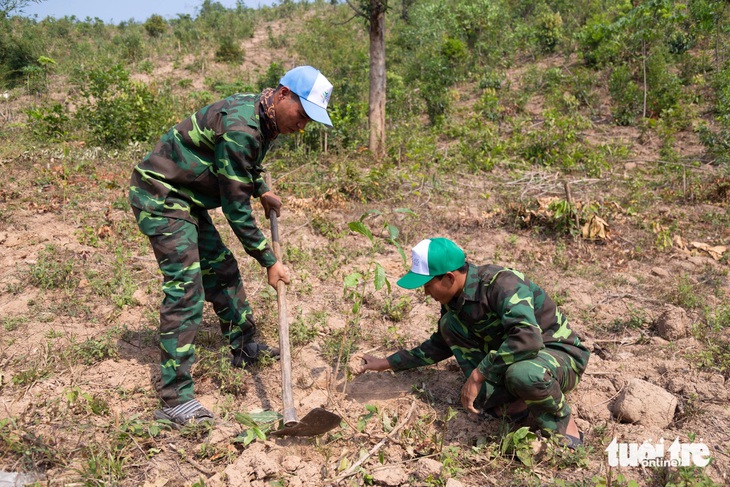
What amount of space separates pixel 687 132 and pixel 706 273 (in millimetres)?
4561

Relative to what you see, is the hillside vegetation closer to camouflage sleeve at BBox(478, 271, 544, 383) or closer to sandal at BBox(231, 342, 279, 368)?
sandal at BBox(231, 342, 279, 368)

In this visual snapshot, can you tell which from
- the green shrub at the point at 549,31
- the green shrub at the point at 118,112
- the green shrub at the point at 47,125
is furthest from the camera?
the green shrub at the point at 549,31

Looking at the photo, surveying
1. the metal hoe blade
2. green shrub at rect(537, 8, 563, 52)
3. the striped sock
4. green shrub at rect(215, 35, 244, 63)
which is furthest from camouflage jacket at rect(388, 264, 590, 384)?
green shrub at rect(215, 35, 244, 63)

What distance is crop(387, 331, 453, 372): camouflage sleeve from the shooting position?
114 inches

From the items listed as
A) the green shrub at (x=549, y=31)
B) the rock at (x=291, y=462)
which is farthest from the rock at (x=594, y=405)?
the green shrub at (x=549, y=31)

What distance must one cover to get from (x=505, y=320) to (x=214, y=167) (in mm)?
1593

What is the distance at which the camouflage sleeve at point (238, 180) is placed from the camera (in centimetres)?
249

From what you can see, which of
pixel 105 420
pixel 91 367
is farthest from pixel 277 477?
pixel 91 367

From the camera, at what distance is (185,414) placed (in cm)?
262

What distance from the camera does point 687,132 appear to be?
8023mm

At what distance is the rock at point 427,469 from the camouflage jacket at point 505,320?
1.49 ft

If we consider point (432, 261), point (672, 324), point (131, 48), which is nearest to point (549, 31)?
point (131, 48)

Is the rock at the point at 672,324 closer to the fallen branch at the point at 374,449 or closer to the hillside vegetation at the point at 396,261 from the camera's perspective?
the hillside vegetation at the point at 396,261

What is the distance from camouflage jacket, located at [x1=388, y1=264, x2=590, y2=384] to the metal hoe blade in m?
0.72
